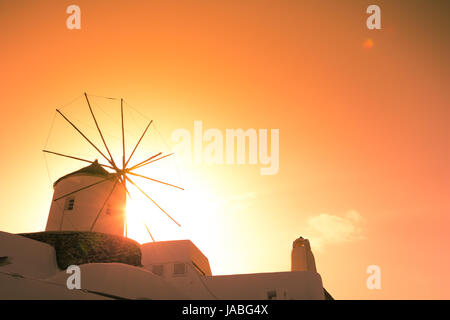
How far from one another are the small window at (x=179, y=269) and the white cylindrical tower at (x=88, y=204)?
463 cm

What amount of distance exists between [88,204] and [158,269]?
6.50 m

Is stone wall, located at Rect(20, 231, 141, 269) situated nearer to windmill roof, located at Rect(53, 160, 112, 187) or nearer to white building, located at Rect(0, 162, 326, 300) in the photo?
white building, located at Rect(0, 162, 326, 300)

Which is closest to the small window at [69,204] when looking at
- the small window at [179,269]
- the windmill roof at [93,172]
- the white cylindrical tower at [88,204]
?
the white cylindrical tower at [88,204]

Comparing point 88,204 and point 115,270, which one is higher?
point 88,204

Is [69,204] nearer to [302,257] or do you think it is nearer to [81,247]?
[81,247]

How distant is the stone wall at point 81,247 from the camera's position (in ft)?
65.1

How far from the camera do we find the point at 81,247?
2009 centimetres

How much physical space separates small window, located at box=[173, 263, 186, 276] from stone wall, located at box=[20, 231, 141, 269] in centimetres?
371

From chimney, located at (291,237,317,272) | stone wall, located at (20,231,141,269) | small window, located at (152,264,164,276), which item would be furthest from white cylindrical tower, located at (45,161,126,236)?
chimney, located at (291,237,317,272)

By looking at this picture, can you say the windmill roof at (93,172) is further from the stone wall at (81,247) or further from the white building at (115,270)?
the stone wall at (81,247)

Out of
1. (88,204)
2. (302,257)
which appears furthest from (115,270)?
(302,257)

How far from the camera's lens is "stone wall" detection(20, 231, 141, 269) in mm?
19828
